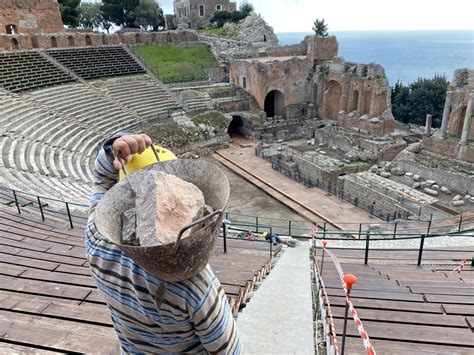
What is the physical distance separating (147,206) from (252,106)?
2759 cm

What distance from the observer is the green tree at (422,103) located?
35.7 metres

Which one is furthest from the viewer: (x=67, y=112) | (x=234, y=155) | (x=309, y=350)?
(x=234, y=155)

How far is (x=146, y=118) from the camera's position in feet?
78.0

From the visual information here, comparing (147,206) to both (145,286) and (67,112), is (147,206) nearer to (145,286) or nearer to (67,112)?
(145,286)

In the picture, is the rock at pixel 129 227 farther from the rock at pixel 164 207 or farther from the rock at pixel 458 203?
the rock at pixel 458 203

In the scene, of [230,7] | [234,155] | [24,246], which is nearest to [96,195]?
[24,246]

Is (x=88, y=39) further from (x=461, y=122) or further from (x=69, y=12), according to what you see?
(x=461, y=122)

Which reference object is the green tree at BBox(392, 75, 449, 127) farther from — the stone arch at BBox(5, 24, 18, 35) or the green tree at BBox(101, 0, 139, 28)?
the stone arch at BBox(5, 24, 18, 35)

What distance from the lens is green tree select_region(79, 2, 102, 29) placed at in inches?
1855

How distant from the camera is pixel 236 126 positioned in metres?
28.8

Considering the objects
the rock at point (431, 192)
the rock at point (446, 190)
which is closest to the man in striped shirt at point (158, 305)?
the rock at point (431, 192)

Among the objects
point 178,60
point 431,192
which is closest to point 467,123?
point 431,192

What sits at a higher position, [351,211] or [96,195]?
[96,195]

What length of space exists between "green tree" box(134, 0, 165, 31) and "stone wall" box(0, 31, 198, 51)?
36.0 ft
